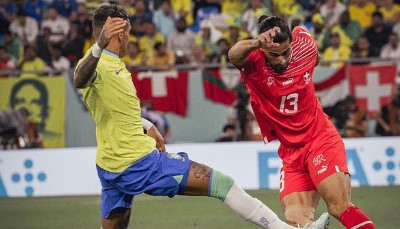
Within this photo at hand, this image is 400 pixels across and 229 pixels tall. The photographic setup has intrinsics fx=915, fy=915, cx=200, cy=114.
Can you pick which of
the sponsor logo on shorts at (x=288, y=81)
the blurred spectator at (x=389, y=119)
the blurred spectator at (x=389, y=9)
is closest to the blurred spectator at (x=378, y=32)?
the blurred spectator at (x=389, y=9)

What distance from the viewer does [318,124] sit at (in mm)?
7789

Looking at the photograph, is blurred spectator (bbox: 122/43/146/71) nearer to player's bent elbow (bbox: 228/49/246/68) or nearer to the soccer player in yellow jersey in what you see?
player's bent elbow (bbox: 228/49/246/68)

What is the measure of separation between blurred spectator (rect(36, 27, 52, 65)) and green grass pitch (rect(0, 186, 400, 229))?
15.6ft

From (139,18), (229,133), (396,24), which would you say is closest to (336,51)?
(396,24)

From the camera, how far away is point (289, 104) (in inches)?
305

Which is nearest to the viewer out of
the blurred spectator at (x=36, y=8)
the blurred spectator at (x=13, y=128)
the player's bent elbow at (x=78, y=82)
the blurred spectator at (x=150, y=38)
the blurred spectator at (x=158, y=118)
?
the player's bent elbow at (x=78, y=82)

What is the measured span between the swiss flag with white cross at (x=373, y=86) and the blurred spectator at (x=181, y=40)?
3.53 m

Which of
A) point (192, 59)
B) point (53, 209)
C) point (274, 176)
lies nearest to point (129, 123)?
point (53, 209)

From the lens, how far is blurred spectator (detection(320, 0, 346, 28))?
17703 mm

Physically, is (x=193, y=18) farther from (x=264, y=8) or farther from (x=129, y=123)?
(x=129, y=123)

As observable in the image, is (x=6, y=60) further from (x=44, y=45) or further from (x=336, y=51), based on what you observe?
(x=336, y=51)

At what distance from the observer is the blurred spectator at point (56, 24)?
18.7 meters

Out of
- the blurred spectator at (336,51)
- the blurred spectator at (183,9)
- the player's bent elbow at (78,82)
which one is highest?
the player's bent elbow at (78,82)

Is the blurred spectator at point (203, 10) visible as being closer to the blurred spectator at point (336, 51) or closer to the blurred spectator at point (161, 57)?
the blurred spectator at point (161, 57)
